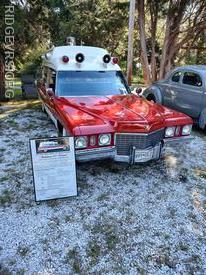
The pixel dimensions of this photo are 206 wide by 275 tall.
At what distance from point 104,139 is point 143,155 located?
0.69 meters

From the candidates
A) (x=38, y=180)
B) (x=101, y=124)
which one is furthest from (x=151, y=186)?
(x=38, y=180)

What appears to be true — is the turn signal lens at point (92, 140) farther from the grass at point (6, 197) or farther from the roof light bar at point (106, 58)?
the roof light bar at point (106, 58)

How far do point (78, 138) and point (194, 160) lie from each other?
2774 mm

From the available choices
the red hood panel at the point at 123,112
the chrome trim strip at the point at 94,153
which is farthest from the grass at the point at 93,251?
the red hood panel at the point at 123,112

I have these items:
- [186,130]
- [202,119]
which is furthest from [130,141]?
[202,119]

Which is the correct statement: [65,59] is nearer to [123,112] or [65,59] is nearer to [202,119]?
[123,112]

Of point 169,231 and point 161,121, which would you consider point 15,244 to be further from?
point 161,121

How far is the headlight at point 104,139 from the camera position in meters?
3.65

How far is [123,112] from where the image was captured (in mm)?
4055

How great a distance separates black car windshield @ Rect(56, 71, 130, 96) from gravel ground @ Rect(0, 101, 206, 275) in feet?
4.74

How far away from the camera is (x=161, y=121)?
4.04m

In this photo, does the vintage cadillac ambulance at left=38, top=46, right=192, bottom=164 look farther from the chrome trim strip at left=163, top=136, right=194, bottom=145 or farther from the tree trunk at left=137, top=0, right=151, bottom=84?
the tree trunk at left=137, top=0, right=151, bottom=84

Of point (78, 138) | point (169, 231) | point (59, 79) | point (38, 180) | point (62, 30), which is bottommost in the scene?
point (169, 231)

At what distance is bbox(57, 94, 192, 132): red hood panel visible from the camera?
147 inches
